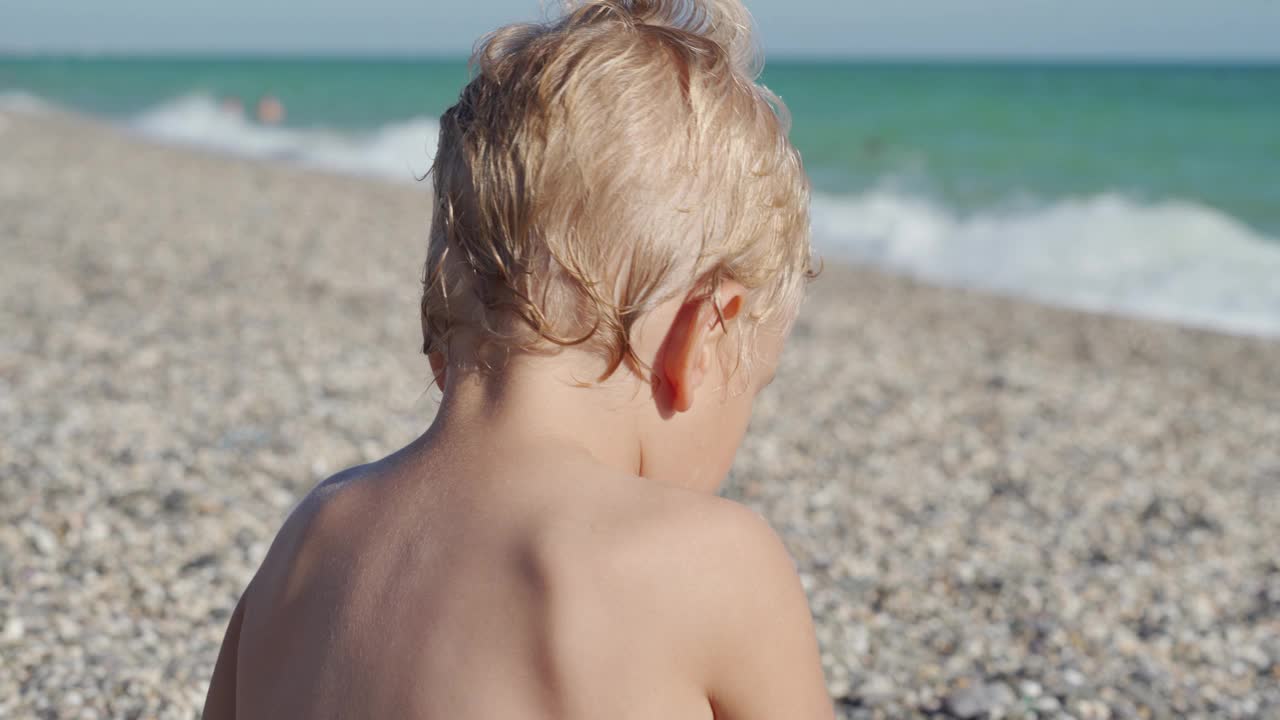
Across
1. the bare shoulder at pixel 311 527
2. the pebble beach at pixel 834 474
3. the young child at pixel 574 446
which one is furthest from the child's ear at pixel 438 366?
the pebble beach at pixel 834 474

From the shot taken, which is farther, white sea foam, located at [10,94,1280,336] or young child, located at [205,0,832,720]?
white sea foam, located at [10,94,1280,336]

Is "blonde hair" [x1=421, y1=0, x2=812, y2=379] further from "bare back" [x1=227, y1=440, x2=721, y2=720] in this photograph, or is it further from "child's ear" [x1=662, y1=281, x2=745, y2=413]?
"bare back" [x1=227, y1=440, x2=721, y2=720]

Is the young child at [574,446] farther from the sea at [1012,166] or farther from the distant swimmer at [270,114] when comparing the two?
the distant swimmer at [270,114]

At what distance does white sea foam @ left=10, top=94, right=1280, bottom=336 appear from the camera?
1262 centimetres

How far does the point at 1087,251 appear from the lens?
49.6 feet

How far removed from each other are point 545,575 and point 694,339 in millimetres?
345

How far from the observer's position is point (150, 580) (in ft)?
11.6

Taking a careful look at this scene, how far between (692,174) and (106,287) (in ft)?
24.5

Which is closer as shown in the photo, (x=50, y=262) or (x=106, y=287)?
(x=106, y=287)

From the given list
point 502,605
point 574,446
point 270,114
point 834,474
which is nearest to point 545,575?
point 502,605

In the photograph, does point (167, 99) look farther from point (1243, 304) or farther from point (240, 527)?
point (240, 527)

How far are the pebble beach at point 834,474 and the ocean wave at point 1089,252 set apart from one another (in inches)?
89.8

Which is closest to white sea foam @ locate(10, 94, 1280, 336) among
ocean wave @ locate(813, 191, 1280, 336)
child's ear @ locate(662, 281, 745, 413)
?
ocean wave @ locate(813, 191, 1280, 336)

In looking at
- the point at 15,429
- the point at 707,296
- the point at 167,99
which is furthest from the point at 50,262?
the point at 167,99
